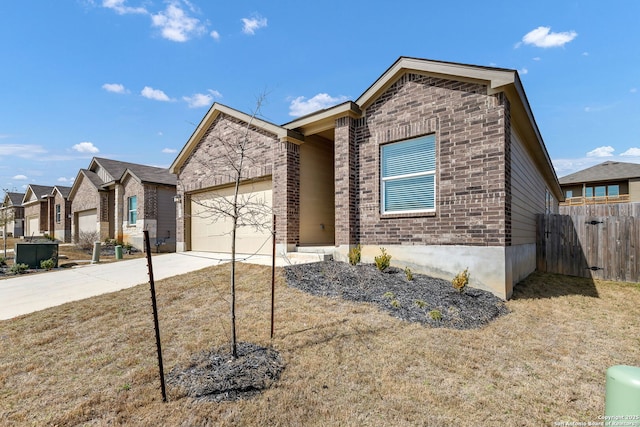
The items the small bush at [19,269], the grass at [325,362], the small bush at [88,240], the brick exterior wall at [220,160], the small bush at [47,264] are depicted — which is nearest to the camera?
the grass at [325,362]

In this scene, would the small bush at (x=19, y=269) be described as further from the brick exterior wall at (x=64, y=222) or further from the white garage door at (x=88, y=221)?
the brick exterior wall at (x=64, y=222)

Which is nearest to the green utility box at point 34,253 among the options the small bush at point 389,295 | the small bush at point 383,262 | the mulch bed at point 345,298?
the mulch bed at point 345,298

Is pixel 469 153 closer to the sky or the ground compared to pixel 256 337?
closer to the sky

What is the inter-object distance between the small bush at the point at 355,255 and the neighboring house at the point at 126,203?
1193 centimetres

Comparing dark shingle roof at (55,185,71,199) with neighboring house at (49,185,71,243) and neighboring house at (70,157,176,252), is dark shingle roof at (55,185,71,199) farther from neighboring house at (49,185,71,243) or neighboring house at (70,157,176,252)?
neighboring house at (70,157,176,252)

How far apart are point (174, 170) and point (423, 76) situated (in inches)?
437

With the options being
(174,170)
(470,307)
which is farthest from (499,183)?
(174,170)

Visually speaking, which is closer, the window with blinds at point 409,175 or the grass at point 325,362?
the grass at point 325,362

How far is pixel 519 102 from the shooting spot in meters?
6.78

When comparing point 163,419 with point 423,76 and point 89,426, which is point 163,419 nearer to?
point 89,426

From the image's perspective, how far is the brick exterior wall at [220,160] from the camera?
1028cm

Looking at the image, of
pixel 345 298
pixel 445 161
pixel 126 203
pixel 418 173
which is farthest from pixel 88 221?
pixel 445 161

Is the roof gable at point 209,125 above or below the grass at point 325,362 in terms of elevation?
above

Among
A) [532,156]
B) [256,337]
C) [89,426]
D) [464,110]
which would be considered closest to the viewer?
[89,426]
